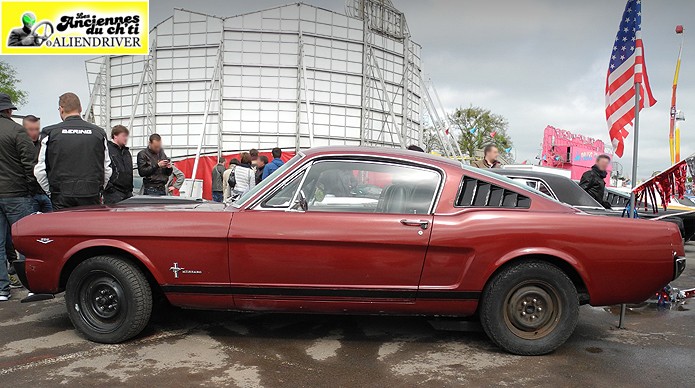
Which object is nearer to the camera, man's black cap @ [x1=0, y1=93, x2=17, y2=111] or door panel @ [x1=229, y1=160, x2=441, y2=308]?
door panel @ [x1=229, y1=160, x2=441, y2=308]

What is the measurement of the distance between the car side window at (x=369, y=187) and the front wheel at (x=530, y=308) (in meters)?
0.74

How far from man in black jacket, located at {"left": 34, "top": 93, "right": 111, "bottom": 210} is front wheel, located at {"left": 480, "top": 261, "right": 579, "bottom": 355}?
11.7 feet

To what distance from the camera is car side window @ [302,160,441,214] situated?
327 centimetres

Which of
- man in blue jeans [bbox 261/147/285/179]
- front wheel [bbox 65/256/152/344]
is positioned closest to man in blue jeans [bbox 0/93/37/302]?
front wheel [bbox 65/256/152/344]

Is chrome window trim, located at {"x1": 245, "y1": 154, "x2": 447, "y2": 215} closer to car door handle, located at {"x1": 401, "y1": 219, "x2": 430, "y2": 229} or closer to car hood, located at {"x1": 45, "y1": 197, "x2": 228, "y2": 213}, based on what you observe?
car door handle, located at {"x1": 401, "y1": 219, "x2": 430, "y2": 229}

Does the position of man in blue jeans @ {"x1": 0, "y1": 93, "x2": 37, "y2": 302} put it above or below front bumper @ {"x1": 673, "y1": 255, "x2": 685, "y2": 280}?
above

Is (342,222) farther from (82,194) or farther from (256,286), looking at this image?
(82,194)

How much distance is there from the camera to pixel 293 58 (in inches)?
690

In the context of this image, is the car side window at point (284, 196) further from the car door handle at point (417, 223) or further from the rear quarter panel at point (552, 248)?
the rear quarter panel at point (552, 248)

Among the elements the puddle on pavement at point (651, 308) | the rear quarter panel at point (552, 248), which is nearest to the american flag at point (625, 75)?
the puddle on pavement at point (651, 308)

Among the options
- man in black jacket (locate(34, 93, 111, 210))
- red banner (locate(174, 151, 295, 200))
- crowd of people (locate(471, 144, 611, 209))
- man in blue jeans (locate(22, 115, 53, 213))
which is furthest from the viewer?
red banner (locate(174, 151, 295, 200))

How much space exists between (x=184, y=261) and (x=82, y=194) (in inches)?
67.6

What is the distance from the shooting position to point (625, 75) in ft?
17.2

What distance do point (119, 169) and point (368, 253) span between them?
3.55 m
